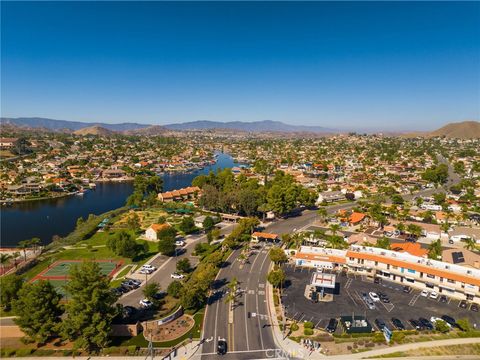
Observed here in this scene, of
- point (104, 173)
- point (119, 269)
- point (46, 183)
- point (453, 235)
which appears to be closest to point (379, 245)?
point (453, 235)

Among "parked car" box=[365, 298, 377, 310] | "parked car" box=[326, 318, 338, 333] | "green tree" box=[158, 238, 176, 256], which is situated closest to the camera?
"parked car" box=[326, 318, 338, 333]

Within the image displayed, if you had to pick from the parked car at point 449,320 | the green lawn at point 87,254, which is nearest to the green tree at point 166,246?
the green lawn at point 87,254

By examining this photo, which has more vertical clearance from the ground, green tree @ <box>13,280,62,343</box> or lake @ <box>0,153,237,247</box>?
green tree @ <box>13,280,62,343</box>

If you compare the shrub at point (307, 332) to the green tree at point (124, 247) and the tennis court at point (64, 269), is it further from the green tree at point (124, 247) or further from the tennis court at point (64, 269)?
the green tree at point (124, 247)

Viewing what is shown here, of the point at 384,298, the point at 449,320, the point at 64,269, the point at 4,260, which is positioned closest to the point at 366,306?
the point at 384,298

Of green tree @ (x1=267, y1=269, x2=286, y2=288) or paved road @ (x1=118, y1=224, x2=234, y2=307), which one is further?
green tree @ (x1=267, y1=269, x2=286, y2=288)

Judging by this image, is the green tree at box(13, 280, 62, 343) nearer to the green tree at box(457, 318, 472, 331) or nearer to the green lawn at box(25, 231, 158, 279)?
the green lawn at box(25, 231, 158, 279)

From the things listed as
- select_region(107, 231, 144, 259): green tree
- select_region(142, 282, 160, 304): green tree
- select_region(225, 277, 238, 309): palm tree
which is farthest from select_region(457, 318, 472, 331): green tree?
select_region(107, 231, 144, 259): green tree

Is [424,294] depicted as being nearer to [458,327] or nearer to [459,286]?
[459,286]
